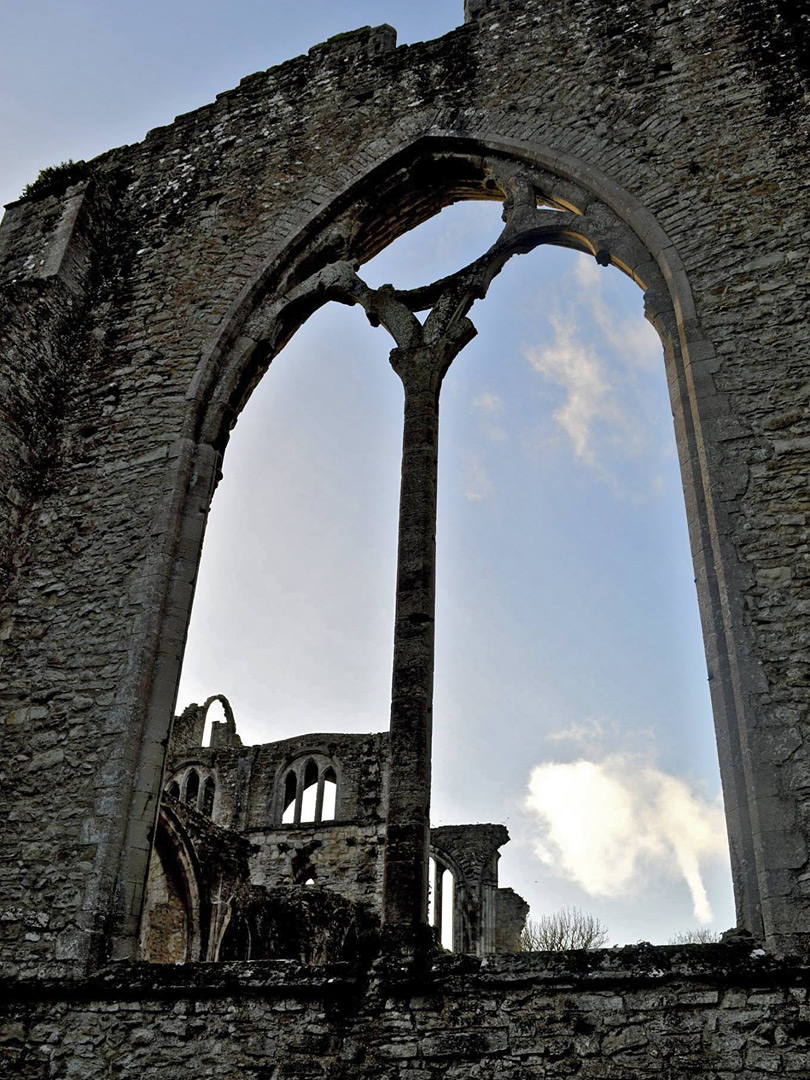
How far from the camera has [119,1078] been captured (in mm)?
4871

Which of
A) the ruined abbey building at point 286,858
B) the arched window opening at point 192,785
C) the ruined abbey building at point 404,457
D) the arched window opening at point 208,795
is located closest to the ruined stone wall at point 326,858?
the ruined abbey building at point 286,858

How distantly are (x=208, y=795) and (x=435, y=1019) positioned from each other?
57.8ft

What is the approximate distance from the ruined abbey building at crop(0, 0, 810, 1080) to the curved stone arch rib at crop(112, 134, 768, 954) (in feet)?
0.08

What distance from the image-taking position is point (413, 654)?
5574 millimetres

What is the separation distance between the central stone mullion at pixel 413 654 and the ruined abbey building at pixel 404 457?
0.02 m

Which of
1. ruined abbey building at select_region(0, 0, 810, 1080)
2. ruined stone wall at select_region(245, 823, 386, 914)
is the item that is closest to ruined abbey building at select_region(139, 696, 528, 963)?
ruined stone wall at select_region(245, 823, 386, 914)

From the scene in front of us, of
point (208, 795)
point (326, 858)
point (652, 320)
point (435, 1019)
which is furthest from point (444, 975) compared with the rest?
point (208, 795)

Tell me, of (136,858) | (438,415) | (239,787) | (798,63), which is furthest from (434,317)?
(239,787)

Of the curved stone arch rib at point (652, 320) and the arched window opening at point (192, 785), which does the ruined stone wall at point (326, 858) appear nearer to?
the arched window opening at point (192, 785)

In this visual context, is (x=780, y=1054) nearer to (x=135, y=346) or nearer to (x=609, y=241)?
(x=609, y=241)

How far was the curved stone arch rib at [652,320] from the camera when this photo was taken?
4820 mm

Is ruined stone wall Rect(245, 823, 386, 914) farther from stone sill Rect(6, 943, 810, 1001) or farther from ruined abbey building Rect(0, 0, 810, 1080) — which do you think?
stone sill Rect(6, 943, 810, 1001)

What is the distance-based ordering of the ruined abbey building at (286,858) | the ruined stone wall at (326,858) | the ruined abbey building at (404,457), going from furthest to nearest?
1. the ruined stone wall at (326,858)
2. the ruined abbey building at (286,858)
3. the ruined abbey building at (404,457)

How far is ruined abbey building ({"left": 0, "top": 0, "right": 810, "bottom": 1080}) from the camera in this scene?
444 cm
